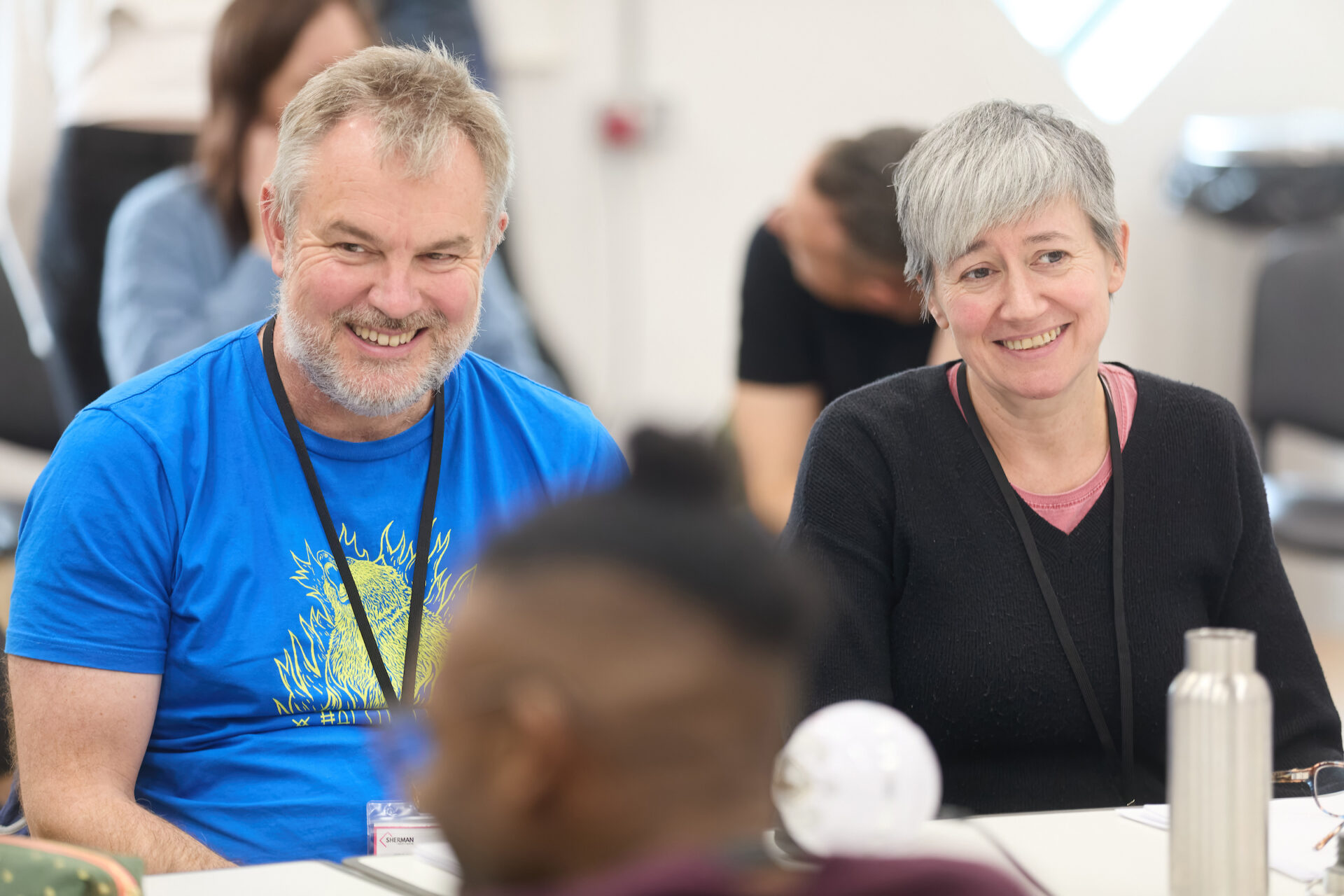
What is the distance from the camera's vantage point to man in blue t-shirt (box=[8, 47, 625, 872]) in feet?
4.48

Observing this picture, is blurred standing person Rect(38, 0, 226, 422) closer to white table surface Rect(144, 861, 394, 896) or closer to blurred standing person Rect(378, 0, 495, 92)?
→ blurred standing person Rect(378, 0, 495, 92)

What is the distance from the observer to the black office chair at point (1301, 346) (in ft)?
12.5

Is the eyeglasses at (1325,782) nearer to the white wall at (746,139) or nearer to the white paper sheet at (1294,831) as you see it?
the white paper sheet at (1294,831)

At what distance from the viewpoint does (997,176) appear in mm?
1605

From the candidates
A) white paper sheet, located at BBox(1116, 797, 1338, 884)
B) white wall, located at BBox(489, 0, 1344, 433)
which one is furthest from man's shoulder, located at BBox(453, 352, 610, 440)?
white wall, located at BBox(489, 0, 1344, 433)

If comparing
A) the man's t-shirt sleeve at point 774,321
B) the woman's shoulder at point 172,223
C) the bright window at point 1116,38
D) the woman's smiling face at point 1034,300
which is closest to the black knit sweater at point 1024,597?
the woman's smiling face at point 1034,300

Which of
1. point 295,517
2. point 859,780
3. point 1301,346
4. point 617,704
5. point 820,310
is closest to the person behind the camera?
point 617,704

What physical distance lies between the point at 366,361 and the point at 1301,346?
3158mm

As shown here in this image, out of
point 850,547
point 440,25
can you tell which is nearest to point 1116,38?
point 440,25

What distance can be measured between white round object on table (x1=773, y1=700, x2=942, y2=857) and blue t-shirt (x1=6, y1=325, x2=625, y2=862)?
0.54 metres

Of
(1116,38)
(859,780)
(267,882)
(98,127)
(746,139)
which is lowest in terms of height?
(267,882)

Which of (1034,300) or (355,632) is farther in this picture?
(1034,300)

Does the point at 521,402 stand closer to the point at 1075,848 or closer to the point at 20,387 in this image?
the point at 1075,848

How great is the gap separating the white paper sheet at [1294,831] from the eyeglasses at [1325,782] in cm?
1
